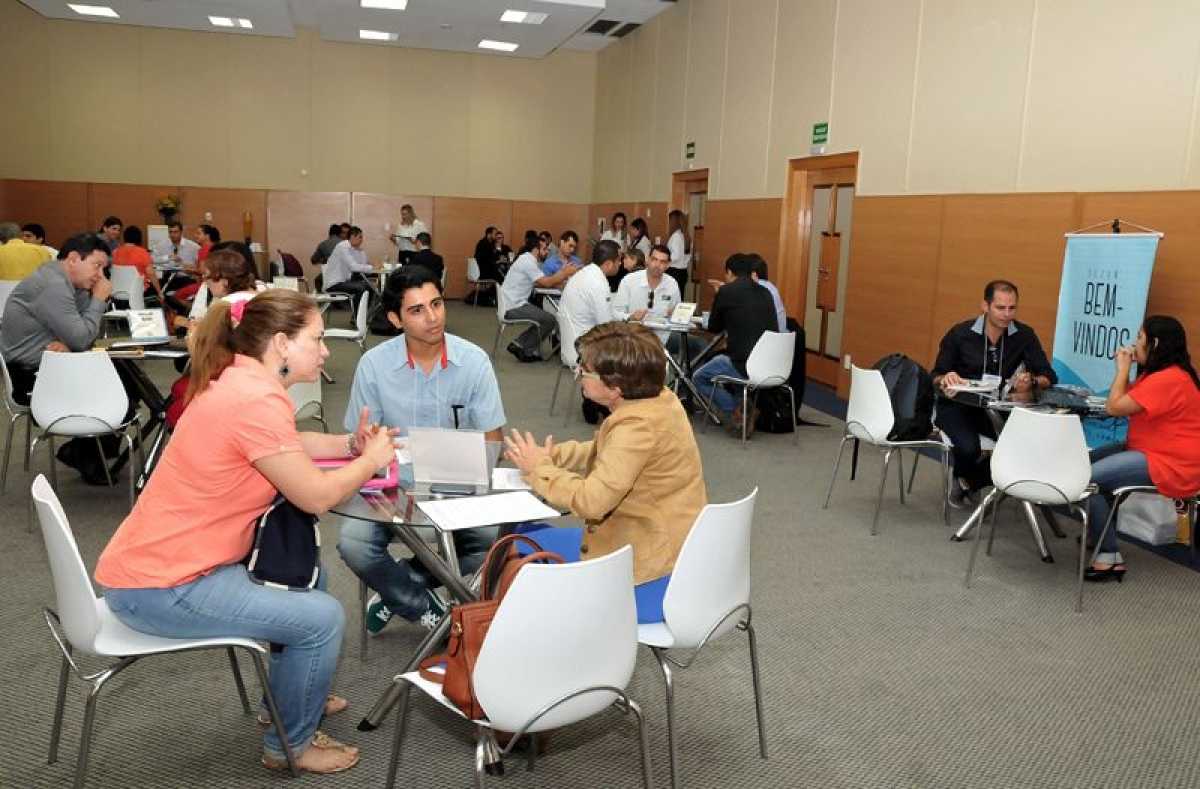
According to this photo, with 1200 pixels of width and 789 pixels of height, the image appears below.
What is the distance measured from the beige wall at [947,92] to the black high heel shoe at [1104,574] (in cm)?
218

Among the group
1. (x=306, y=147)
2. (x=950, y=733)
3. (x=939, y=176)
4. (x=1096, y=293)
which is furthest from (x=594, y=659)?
(x=306, y=147)

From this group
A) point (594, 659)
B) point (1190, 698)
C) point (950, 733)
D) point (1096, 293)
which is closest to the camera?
point (594, 659)

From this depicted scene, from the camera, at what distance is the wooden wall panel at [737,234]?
9.69 meters

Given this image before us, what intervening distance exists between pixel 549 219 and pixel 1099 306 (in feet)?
40.7

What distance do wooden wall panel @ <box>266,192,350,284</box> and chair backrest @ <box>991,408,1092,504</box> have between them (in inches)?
539

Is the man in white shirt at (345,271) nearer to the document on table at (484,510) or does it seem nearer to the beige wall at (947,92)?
the beige wall at (947,92)

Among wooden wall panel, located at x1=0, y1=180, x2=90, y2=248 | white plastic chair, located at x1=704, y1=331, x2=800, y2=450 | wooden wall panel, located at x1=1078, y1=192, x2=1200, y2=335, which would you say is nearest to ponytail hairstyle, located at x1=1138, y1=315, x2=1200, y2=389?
wooden wall panel, located at x1=1078, y1=192, x2=1200, y2=335

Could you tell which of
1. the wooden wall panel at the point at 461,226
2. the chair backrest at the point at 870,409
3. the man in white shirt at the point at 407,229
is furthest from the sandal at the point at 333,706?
the wooden wall panel at the point at 461,226

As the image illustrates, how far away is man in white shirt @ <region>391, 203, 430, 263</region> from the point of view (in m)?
15.1

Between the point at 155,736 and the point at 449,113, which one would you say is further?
the point at 449,113

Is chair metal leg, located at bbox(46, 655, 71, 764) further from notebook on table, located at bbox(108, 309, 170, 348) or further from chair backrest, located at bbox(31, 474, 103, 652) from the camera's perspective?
notebook on table, located at bbox(108, 309, 170, 348)

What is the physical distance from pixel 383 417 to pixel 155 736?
1.19m

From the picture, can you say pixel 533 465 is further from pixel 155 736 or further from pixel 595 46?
pixel 595 46

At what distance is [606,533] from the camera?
2576 millimetres
